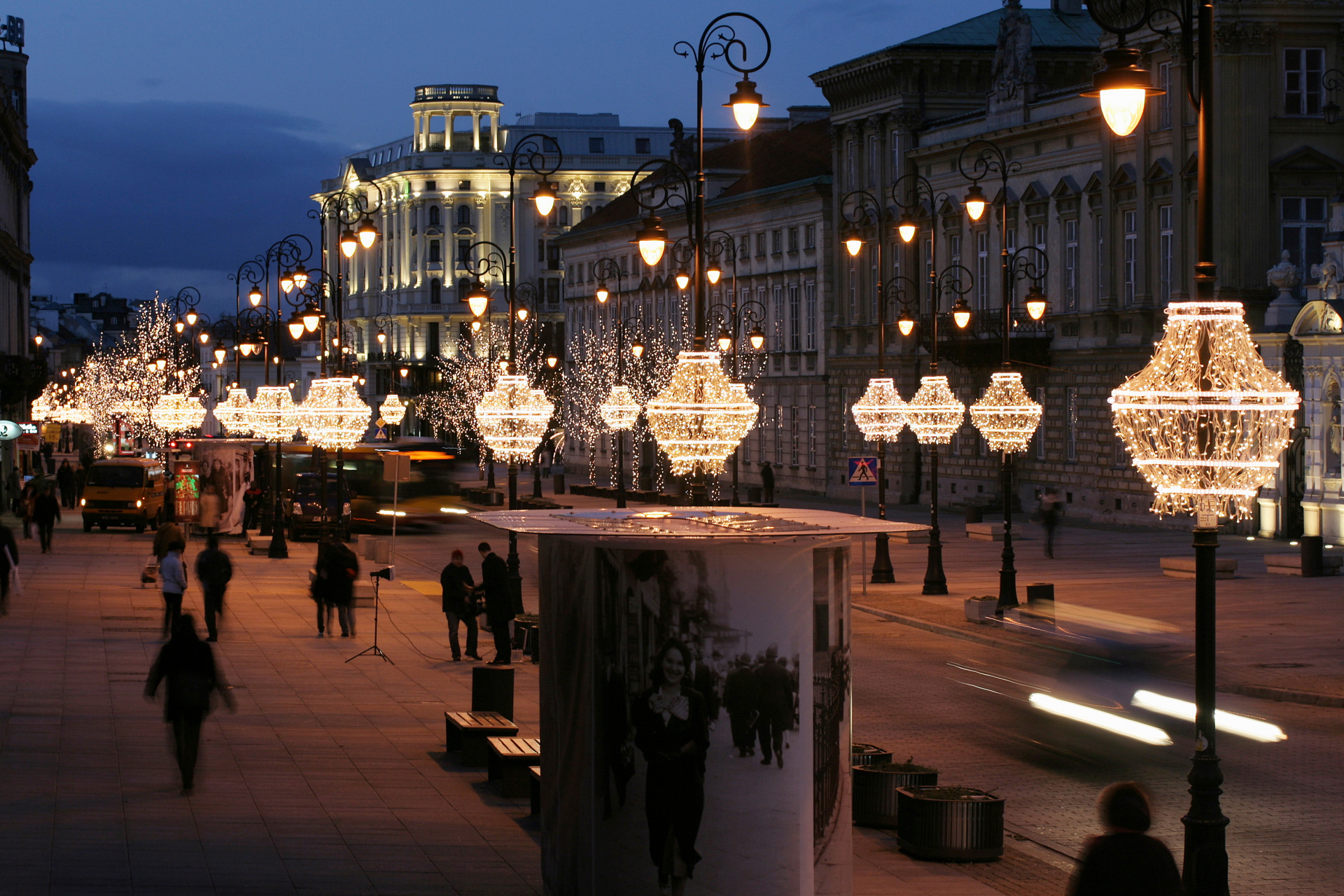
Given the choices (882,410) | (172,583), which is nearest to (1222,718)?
(172,583)

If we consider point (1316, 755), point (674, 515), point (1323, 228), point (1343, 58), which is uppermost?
point (1343, 58)

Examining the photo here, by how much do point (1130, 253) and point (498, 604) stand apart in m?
32.5

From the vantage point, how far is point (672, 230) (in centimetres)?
8994

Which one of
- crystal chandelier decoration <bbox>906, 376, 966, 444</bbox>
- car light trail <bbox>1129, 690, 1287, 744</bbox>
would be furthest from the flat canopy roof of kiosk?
crystal chandelier decoration <bbox>906, 376, 966, 444</bbox>

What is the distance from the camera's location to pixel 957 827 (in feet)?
42.5

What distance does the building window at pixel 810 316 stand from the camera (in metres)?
75.1

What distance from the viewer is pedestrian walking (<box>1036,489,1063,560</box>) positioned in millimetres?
39719

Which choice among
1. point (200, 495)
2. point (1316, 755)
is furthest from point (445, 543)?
point (1316, 755)

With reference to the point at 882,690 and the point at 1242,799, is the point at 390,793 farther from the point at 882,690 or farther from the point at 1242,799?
the point at 882,690

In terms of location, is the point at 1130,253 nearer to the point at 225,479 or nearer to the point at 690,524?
the point at 225,479

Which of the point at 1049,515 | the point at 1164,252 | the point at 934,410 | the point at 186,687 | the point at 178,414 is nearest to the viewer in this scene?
the point at 186,687

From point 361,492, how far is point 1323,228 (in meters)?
28.7

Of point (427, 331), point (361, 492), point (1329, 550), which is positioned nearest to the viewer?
point (1329, 550)

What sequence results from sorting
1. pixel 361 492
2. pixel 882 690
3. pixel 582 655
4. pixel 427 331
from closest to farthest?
pixel 582 655, pixel 882 690, pixel 361 492, pixel 427 331
